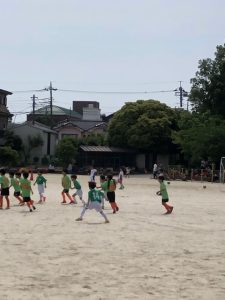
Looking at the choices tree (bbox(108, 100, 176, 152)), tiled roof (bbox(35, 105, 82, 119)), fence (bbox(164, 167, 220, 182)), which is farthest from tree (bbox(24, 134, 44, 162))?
tiled roof (bbox(35, 105, 82, 119))

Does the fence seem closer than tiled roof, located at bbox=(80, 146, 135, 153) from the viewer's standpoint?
Yes

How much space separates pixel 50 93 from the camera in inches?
3494

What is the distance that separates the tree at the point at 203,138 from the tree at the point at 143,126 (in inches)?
264

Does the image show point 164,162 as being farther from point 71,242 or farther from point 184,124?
point 71,242

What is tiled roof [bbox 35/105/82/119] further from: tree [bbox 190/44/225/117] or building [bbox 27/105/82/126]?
tree [bbox 190/44/225/117]

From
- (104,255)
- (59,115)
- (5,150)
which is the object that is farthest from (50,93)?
(104,255)

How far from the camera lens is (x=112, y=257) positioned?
1044 cm

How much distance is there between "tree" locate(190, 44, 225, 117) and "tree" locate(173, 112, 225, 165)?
5.17 ft

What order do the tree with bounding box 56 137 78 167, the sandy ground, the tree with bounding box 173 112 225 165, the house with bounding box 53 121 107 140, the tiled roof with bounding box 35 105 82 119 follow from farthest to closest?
the tiled roof with bounding box 35 105 82 119 → the house with bounding box 53 121 107 140 → the tree with bounding box 56 137 78 167 → the tree with bounding box 173 112 225 165 → the sandy ground

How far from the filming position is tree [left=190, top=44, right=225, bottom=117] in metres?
55.5

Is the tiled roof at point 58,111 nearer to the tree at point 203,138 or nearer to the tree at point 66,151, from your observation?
the tree at point 66,151

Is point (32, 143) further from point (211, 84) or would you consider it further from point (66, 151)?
point (211, 84)

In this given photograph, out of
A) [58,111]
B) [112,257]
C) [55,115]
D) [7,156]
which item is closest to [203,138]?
[7,156]

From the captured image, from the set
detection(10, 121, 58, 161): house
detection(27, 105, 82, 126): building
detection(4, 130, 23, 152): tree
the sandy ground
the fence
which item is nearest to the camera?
the sandy ground
